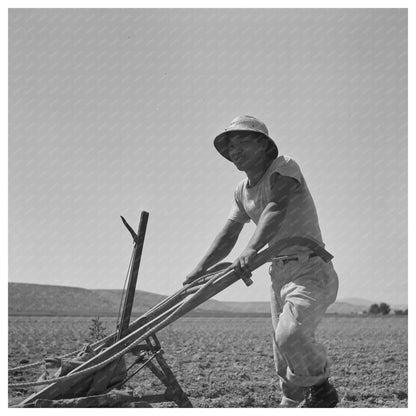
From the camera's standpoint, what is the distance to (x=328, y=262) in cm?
371

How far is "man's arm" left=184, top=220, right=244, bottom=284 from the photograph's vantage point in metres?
4.30

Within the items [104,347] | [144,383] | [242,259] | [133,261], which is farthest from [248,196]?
[144,383]

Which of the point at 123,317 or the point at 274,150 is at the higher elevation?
the point at 274,150

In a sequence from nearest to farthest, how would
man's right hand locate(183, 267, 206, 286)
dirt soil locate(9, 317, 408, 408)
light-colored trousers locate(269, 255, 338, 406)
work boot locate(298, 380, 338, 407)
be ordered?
light-colored trousers locate(269, 255, 338, 406) < work boot locate(298, 380, 338, 407) < man's right hand locate(183, 267, 206, 286) < dirt soil locate(9, 317, 408, 408)

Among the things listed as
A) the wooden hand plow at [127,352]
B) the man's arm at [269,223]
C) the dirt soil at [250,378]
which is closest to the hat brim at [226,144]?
the man's arm at [269,223]

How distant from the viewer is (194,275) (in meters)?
4.29

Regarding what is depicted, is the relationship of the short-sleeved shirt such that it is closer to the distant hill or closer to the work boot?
the work boot

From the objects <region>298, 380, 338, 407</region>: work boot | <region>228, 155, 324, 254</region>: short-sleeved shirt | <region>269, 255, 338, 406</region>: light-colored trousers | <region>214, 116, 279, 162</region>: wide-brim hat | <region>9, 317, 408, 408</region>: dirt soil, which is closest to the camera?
<region>269, 255, 338, 406</region>: light-colored trousers

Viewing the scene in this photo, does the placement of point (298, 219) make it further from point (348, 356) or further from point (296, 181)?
point (348, 356)

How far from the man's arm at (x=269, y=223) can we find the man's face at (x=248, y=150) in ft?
1.20

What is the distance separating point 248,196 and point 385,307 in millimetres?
81917

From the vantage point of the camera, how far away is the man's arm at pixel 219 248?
4.30 m

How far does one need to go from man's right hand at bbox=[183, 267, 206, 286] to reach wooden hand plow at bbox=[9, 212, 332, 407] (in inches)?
7.3

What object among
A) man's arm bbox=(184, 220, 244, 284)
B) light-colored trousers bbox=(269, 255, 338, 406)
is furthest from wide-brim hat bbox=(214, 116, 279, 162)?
light-colored trousers bbox=(269, 255, 338, 406)
